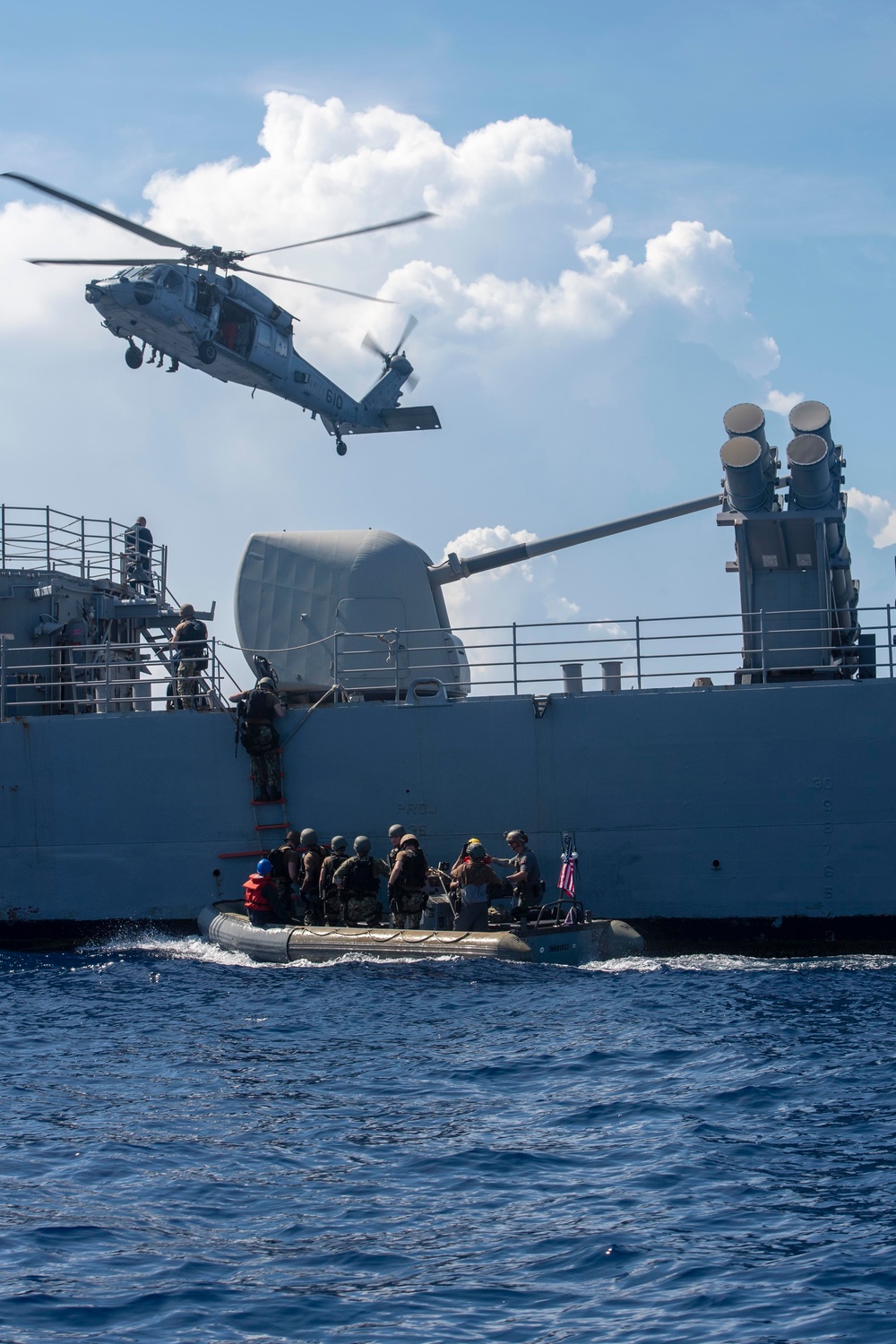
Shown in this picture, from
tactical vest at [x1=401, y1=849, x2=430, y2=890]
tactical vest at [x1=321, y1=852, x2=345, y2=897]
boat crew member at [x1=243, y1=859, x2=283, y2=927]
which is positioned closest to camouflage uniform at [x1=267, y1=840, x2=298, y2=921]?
boat crew member at [x1=243, y1=859, x2=283, y2=927]

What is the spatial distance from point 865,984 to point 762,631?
186 inches

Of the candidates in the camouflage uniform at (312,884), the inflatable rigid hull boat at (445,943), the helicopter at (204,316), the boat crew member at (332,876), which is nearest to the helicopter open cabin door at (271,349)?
the helicopter at (204,316)

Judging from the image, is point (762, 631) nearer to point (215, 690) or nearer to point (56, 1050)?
point (215, 690)

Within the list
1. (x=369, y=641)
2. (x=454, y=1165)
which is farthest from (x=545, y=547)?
(x=454, y=1165)

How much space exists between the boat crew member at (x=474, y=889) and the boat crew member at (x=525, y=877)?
0.30 meters

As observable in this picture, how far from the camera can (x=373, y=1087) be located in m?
10.5

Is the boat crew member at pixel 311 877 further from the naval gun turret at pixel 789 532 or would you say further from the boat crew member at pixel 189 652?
the naval gun turret at pixel 789 532

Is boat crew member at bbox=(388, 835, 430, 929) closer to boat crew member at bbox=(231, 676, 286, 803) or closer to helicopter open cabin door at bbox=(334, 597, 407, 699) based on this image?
boat crew member at bbox=(231, 676, 286, 803)

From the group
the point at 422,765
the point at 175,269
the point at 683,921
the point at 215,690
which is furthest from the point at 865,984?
the point at 175,269

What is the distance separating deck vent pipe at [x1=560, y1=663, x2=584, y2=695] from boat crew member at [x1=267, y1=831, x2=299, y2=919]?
4137 millimetres

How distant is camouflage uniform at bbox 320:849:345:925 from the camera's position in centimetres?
1612

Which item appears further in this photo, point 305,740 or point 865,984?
point 305,740

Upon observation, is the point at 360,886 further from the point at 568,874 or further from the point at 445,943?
the point at 568,874

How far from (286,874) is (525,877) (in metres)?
3.28
